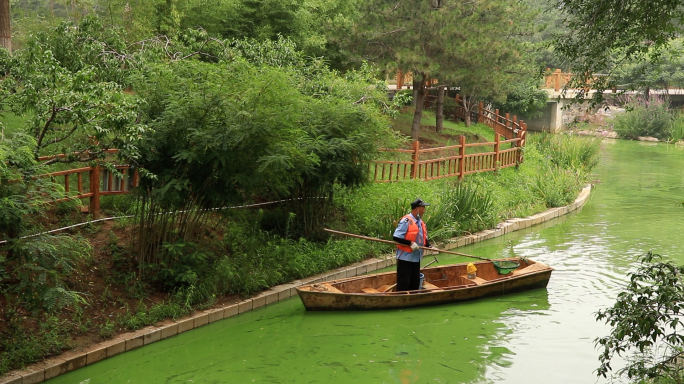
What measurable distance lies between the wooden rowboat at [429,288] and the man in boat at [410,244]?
0.22 metres

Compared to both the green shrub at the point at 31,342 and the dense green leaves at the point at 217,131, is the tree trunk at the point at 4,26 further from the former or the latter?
the green shrub at the point at 31,342

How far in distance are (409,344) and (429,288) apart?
6.23 feet

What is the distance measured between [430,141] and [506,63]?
13.2 feet

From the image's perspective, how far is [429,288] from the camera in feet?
38.8

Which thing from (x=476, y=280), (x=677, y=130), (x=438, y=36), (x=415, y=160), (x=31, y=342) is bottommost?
(x=31, y=342)

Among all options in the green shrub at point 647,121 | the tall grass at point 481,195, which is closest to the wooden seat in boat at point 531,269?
the tall grass at point 481,195

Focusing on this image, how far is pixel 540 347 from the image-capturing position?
10016 mm

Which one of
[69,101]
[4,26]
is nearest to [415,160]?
[4,26]

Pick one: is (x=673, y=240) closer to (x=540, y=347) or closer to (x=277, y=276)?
(x=540, y=347)

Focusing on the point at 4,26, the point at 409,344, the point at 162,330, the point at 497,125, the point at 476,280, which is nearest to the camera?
the point at 162,330

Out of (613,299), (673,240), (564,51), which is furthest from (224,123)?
(673,240)

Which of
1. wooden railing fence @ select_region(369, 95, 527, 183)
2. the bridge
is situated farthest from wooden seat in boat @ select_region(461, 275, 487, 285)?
the bridge

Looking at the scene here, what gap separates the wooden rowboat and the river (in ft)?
0.49

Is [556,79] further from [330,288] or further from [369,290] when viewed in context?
[330,288]
